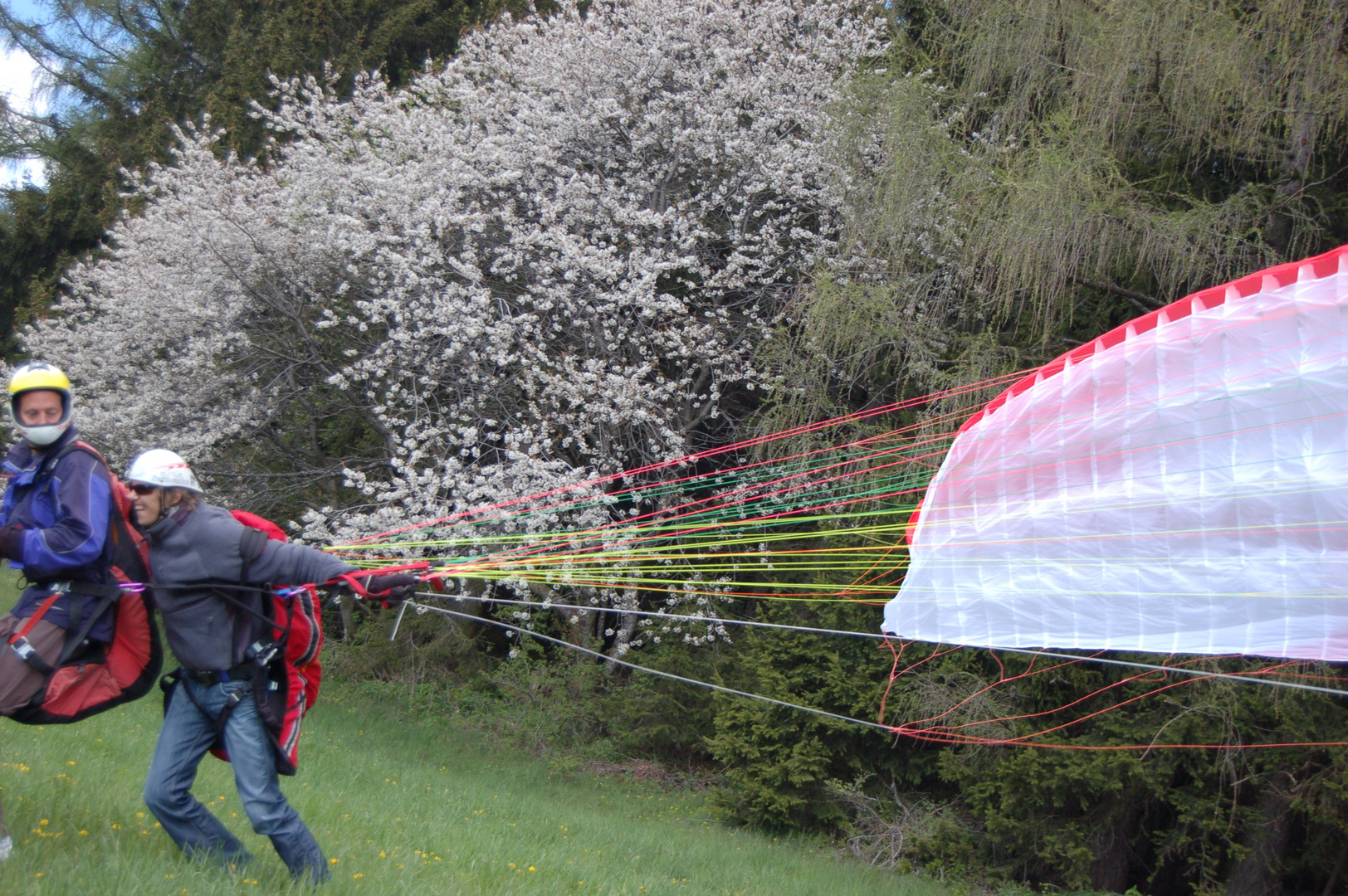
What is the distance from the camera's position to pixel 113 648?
3469 mm

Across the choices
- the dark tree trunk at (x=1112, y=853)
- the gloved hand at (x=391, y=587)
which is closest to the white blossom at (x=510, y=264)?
the dark tree trunk at (x=1112, y=853)

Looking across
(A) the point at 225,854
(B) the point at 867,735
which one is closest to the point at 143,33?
(B) the point at 867,735

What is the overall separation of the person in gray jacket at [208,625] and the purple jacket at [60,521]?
151mm

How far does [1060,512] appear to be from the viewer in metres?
3.87

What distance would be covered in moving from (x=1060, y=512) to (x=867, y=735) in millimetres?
5958

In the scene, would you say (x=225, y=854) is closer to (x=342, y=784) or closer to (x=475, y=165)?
(x=342, y=784)

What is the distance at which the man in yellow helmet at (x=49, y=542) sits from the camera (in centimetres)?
318

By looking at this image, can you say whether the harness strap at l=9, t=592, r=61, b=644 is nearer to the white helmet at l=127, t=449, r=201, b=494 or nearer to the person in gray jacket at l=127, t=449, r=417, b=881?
the person in gray jacket at l=127, t=449, r=417, b=881

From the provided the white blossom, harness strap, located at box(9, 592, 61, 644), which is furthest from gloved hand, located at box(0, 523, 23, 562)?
the white blossom

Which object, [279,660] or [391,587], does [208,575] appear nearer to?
[279,660]

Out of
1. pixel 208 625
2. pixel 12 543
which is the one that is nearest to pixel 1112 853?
pixel 208 625

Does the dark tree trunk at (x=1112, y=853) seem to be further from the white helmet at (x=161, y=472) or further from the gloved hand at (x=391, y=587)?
the white helmet at (x=161, y=472)

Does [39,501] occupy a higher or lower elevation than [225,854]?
higher

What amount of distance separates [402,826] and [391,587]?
110 inches
